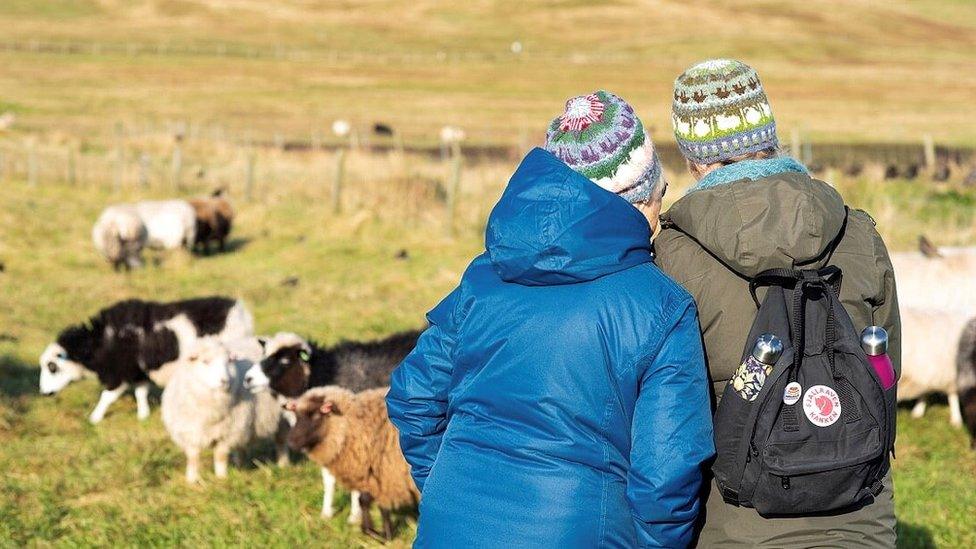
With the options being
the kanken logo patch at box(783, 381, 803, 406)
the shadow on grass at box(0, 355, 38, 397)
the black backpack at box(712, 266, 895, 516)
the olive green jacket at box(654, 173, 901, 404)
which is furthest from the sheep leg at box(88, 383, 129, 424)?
the kanken logo patch at box(783, 381, 803, 406)

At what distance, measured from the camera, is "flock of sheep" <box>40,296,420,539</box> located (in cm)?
740

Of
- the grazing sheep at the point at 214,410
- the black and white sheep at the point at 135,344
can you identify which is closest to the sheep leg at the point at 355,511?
the grazing sheep at the point at 214,410

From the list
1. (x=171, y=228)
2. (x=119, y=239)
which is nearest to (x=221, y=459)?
(x=119, y=239)

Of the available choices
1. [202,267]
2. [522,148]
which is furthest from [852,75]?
[202,267]

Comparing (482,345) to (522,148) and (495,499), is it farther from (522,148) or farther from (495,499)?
(522,148)

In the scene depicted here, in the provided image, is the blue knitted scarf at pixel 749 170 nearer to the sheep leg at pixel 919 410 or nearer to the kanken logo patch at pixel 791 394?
the kanken logo patch at pixel 791 394

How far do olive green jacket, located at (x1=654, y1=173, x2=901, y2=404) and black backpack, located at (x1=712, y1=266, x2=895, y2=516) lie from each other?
0.08 m

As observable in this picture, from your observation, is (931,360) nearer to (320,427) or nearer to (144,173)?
(320,427)

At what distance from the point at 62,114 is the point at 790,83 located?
4406 cm

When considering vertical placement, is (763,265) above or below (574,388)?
above

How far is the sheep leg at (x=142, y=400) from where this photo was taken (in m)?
10.5

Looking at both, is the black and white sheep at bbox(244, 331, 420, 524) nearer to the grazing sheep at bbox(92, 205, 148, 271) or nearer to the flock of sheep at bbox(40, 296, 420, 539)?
the flock of sheep at bbox(40, 296, 420, 539)

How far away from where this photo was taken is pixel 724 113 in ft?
10.9

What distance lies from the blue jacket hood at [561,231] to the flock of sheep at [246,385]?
453 cm
